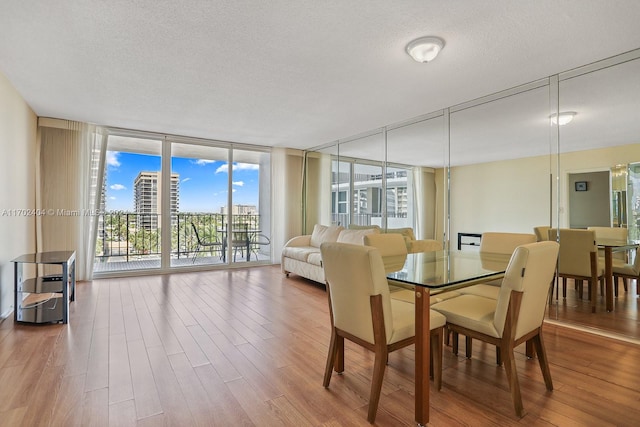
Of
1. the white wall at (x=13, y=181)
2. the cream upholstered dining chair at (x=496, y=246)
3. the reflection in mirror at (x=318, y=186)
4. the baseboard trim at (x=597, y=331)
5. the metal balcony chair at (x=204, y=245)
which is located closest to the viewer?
the cream upholstered dining chair at (x=496, y=246)

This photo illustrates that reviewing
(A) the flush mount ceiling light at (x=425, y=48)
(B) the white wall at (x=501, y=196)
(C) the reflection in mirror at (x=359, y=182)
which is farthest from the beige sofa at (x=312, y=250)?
(A) the flush mount ceiling light at (x=425, y=48)

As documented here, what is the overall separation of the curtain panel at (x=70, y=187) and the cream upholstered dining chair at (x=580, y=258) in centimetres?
624

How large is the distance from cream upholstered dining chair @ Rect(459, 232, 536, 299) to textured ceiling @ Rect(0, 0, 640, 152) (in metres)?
1.56

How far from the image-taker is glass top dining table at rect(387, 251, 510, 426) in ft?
5.24

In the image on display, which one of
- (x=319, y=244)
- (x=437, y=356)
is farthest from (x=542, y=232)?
(x=319, y=244)

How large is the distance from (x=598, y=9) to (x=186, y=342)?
384 cm

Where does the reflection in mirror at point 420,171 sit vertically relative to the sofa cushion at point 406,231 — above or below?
above

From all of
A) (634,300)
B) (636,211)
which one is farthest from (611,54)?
(634,300)

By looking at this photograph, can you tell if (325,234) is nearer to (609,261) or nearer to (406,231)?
(406,231)

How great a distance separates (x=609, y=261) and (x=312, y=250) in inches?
140

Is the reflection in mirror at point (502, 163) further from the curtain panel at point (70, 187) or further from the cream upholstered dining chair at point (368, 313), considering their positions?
the curtain panel at point (70, 187)

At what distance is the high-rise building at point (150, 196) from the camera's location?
5746 mm

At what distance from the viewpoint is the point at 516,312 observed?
1.67m

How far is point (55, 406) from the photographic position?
1738 millimetres
